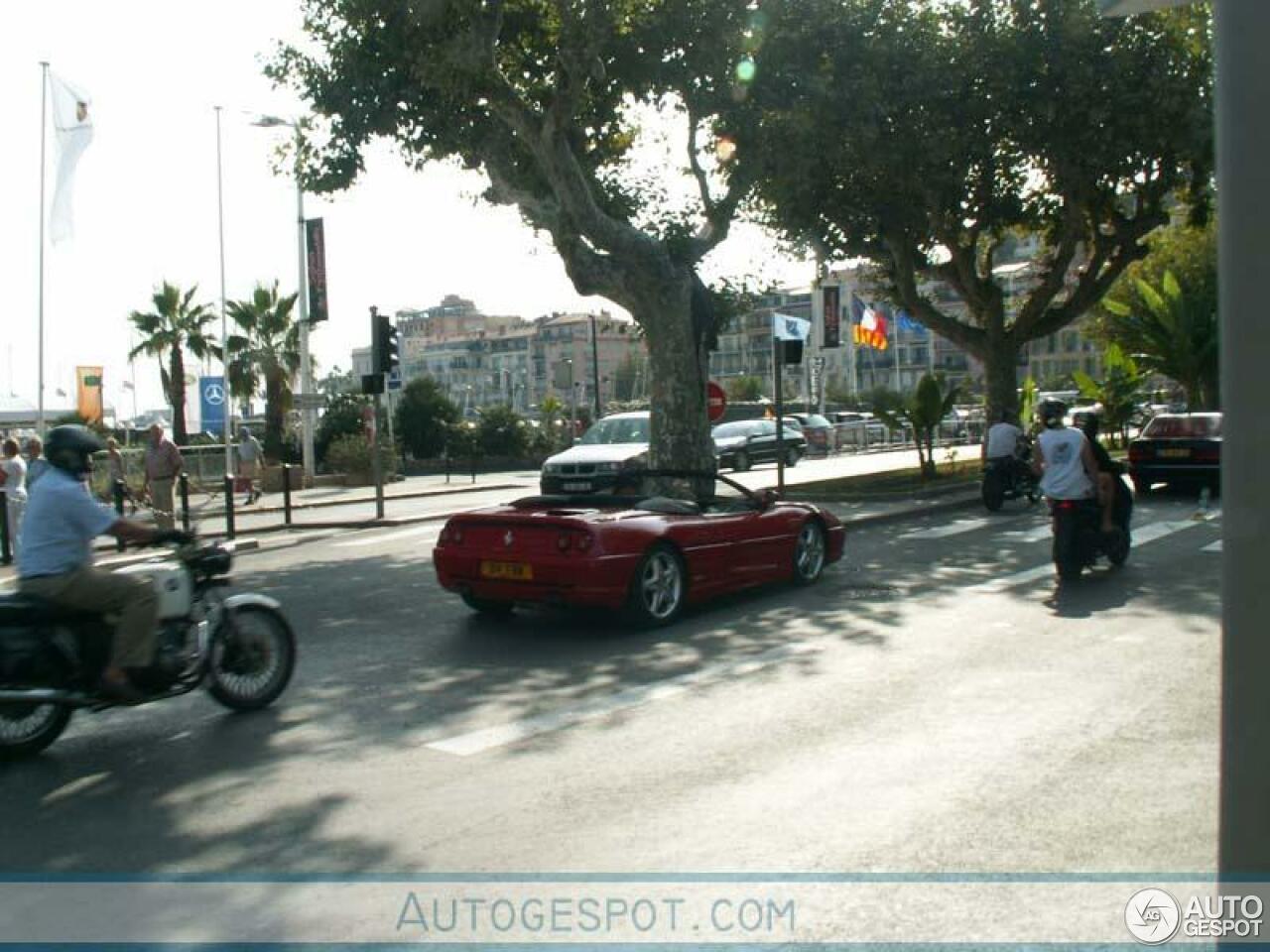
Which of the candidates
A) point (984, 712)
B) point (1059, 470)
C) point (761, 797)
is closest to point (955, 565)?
point (1059, 470)

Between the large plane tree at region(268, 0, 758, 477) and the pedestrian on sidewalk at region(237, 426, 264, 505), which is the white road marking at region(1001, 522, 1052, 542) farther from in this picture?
the pedestrian on sidewalk at region(237, 426, 264, 505)

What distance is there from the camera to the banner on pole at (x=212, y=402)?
35.1 m

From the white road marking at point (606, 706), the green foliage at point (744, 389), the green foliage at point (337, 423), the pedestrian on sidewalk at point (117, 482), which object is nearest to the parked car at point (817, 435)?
the green foliage at point (337, 423)

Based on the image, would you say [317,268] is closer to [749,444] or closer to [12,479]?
[749,444]

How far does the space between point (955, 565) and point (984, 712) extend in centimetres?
621

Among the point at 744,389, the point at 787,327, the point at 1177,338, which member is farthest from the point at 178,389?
the point at 744,389

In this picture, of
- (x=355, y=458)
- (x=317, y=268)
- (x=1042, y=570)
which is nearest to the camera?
(x=1042, y=570)

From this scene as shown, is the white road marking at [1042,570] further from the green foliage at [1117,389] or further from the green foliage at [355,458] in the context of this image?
the green foliage at [355,458]

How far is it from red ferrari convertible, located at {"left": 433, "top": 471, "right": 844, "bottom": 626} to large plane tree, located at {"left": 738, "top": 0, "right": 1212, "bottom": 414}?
9554mm

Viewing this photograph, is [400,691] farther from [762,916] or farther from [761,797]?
[762,916]

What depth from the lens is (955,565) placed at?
1270 centimetres

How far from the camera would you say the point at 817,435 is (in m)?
46.1

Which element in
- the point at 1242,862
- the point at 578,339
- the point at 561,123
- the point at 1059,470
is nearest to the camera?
the point at 1242,862

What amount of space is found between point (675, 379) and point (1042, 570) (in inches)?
313
